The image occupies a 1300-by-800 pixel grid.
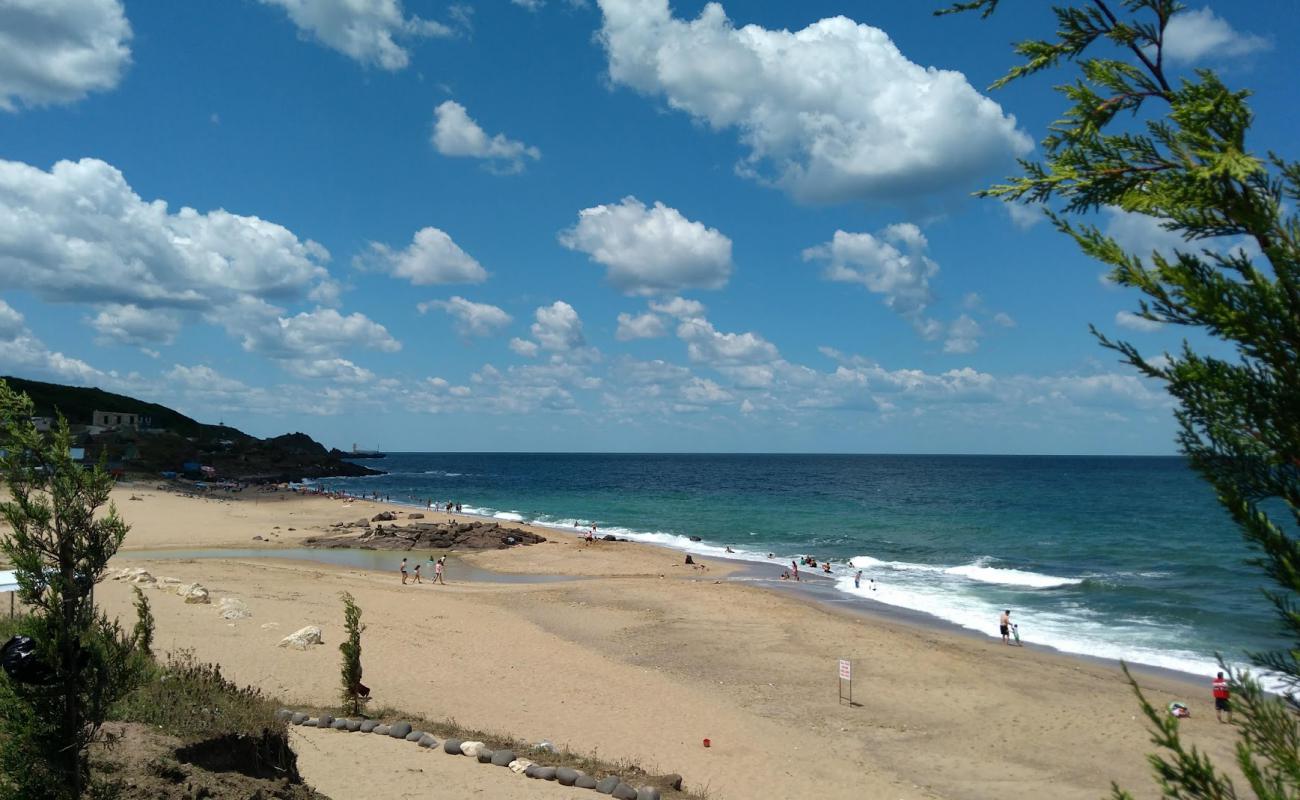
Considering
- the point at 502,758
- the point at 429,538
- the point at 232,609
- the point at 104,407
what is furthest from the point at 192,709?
the point at 104,407

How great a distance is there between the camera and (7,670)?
5.81 meters

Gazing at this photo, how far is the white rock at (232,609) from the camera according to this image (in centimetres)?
1977

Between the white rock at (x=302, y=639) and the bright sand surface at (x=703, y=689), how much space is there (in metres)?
0.34

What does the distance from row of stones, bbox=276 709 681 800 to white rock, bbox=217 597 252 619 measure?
28.7 ft

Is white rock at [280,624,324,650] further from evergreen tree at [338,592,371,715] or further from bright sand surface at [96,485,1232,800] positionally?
evergreen tree at [338,592,371,715]

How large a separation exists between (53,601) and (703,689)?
14.4 m

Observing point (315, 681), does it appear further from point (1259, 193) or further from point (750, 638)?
point (1259, 193)

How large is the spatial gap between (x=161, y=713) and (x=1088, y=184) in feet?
31.6

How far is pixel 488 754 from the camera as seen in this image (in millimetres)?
10992

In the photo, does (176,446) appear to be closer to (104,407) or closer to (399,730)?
(104,407)

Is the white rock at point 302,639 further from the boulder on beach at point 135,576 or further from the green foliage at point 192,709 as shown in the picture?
the boulder on beach at point 135,576

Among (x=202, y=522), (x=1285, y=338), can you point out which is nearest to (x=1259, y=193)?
(x=1285, y=338)

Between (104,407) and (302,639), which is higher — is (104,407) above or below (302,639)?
above

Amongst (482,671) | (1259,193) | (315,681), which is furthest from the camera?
(482,671)
